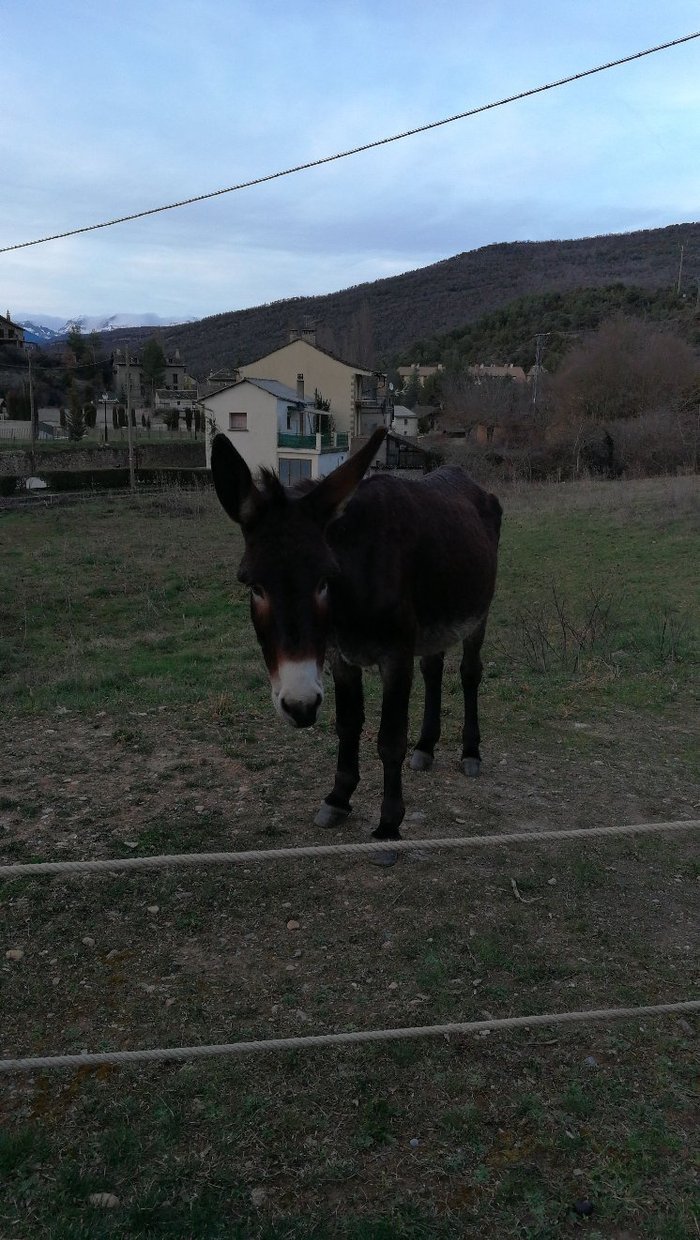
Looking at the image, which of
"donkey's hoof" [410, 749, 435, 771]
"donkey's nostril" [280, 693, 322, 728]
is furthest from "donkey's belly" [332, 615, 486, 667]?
"donkey's nostril" [280, 693, 322, 728]

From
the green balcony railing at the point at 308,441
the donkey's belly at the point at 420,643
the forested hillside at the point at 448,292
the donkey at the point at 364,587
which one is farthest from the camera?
the forested hillside at the point at 448,292

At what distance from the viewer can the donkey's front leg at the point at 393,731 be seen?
4548mm

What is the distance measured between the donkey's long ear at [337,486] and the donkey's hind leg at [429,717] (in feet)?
9.08

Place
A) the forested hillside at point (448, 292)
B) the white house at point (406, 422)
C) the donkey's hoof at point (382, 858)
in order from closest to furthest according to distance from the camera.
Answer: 1. the donkey's hoof at point (382, 858)
2. the white house at point (406, 422)
3. the forested hillside at point (448, 292)

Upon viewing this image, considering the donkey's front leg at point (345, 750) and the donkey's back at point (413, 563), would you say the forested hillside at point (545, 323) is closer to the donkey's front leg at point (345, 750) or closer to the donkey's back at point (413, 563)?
the donkey's back at point (413, 563)

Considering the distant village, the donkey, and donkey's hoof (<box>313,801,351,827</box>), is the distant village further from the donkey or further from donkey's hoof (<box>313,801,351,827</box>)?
donkey's hoof (<box>313,801,351,827</box>)

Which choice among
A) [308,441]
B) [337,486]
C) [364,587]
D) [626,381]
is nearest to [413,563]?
[364,587]

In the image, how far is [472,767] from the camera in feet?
20.3

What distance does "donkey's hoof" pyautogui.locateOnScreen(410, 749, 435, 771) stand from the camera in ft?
20.4

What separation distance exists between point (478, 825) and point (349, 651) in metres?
1.76

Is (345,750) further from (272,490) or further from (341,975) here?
(272,490)


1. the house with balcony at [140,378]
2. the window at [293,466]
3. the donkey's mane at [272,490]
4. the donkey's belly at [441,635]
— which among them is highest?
the house with balcony at [140,378]

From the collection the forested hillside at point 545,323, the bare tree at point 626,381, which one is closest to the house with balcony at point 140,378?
the forested hillside at point 545,323

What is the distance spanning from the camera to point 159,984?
12.1ft
